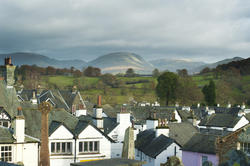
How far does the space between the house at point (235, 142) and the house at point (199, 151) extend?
73cm

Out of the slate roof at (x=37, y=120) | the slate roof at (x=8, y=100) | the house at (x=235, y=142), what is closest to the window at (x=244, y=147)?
the house at (x=235, y=142)

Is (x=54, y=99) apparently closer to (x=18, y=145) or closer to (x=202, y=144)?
(x=18, y=145)

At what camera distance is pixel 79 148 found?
33969 mm

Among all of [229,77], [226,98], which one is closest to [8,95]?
[226,98]

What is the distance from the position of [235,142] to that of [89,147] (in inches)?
A: 502

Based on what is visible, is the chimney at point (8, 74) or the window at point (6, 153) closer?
the window at point (6, 153)

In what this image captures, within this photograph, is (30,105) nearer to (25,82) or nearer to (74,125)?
(74,125)

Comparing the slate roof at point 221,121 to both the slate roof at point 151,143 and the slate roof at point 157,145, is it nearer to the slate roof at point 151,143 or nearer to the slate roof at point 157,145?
the slate roof at point 151,143

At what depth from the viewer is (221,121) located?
65438 mm

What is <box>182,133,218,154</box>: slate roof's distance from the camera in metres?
30.9

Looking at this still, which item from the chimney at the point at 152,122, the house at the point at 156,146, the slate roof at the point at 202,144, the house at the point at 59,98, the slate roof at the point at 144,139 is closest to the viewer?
the slate roof at the point at 202,144

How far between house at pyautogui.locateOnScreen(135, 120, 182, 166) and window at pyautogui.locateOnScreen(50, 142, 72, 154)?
7.41m

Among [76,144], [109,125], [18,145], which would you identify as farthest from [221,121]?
[18,145]

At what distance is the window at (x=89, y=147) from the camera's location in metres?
34.1
